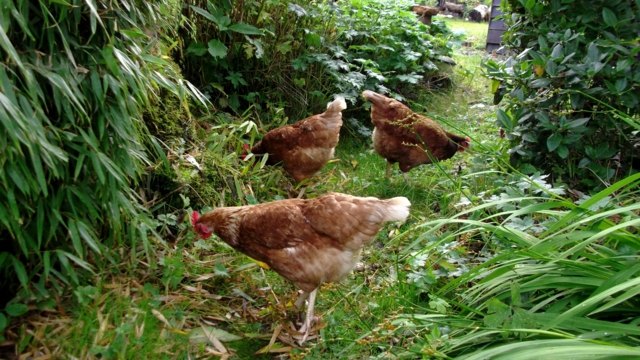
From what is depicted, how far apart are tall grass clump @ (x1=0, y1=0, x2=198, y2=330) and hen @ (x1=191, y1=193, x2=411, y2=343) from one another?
67 centimetres

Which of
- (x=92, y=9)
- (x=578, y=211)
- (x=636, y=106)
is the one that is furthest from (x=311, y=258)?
(x=636, y=106)

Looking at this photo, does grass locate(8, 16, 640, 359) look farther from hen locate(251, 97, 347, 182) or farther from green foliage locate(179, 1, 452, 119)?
green foliage locate(179, 1, 452, 119)

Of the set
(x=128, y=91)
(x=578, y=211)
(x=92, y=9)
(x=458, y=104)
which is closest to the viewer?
(x=92, y=9)

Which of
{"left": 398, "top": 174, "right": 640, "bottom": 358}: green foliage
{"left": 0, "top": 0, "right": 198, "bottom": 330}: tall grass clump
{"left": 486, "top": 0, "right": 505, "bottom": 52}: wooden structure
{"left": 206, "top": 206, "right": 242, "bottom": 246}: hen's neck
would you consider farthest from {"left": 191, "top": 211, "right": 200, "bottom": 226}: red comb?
{"left": 486, "top": 0, "right": 505, "bottom": 52}: wooden structure

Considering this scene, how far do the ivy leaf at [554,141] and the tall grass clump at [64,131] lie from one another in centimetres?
220

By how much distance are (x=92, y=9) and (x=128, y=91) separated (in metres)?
0.48

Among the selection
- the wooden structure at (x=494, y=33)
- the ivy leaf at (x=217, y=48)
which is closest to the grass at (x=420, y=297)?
the ivy leaf at (x=217, y=48)

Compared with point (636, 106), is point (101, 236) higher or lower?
lower

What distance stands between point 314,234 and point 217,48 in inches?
88.5

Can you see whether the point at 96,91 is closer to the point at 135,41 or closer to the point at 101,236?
the point at 135,41

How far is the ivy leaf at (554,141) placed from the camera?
3332 mm

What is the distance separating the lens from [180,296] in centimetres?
297

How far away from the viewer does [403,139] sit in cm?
470

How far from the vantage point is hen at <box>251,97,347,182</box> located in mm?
4398
